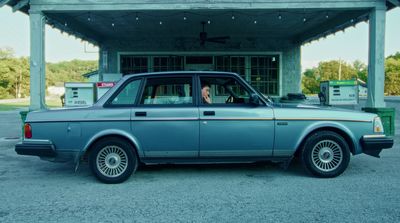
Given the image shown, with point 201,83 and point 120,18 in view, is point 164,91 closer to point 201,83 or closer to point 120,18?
point 201,83

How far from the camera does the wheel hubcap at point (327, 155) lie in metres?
5.56

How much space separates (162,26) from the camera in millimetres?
12688

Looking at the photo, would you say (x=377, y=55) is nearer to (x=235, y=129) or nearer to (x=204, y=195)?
(x=235, y=129)

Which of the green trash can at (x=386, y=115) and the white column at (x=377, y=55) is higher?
the white column at (x=377, y=55)

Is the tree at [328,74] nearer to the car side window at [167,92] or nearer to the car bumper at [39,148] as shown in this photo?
the car side window at [167,92]

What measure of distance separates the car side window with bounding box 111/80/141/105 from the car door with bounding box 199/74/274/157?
102 cm

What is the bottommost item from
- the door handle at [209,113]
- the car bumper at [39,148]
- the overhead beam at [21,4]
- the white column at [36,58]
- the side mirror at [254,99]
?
the car bumper at [39,148]

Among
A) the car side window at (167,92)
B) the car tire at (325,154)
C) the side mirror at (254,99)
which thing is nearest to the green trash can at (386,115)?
the car tire at (325,154)

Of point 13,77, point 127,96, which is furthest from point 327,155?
point 13,77

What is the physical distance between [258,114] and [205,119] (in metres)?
0.80

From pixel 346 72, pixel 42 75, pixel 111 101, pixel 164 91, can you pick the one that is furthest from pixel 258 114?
pixel 346 72

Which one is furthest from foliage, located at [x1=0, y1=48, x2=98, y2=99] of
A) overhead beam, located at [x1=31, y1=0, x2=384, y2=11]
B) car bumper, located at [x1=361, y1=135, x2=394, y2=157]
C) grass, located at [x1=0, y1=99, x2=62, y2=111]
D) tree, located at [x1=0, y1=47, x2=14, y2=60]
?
car bumper, located at [x1=361, y1=135, x2=394, y2=157]

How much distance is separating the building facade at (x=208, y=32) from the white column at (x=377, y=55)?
0.02 meters

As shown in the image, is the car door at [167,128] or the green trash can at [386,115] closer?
the car door at [167,128]
